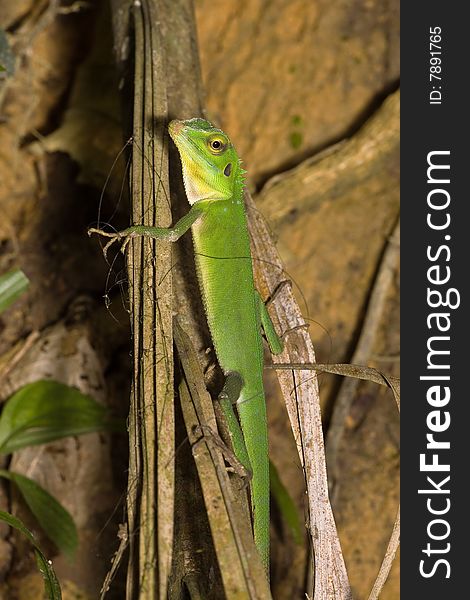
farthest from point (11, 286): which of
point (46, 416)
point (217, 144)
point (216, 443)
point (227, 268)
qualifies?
point (216, 443)

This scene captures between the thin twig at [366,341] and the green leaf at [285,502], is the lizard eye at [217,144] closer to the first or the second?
the green leaf at [285,502]

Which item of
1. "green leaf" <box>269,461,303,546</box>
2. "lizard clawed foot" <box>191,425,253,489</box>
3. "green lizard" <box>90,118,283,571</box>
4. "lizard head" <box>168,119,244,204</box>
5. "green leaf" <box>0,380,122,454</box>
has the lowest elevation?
"green leaf" <box>269,461,303,546</box>

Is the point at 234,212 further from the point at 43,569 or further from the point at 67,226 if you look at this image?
the point at 67,226

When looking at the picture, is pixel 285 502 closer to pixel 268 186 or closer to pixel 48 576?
pixel 48 576

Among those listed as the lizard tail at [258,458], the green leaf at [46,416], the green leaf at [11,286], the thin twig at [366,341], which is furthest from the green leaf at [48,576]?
the thin twig at [366,341]

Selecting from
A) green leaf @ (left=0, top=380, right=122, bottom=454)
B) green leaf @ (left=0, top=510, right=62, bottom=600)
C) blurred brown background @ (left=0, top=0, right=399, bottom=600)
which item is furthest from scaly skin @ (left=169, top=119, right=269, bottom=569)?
blurred brown background @ (left=0, top=0, right=399, bottom=600)

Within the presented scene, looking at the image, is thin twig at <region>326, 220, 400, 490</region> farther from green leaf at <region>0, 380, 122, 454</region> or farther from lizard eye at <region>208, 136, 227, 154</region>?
lizard eye at <region>208, 136, 227, 154</region>

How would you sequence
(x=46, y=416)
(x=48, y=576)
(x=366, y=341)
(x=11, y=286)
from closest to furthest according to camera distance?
(x=48, y=576) → (x=11, y=286) → (x=46, y=416) → (x=366, y=341)
